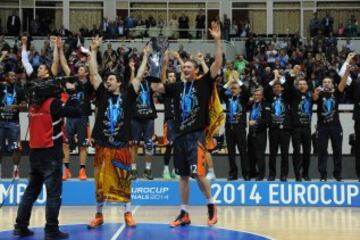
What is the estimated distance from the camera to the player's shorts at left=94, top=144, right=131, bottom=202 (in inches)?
424

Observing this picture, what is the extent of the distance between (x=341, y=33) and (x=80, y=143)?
18.9 metres

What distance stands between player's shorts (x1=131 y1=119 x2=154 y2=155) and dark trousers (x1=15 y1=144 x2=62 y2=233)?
4.49m

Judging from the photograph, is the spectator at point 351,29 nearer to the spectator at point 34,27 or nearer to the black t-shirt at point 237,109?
the spectator at point 34,27

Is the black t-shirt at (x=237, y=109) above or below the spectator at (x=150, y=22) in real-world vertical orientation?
below

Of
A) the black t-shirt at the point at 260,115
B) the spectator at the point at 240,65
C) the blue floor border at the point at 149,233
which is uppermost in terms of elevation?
the spectator at the point at 240,65

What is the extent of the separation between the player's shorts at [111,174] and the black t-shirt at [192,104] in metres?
1.05

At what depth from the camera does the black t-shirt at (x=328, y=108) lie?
48.8ft

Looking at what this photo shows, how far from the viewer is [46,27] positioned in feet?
102

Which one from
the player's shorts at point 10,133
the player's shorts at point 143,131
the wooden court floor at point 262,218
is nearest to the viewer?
the wooden court floor at point 262,218

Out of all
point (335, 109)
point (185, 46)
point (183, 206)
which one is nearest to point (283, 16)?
point (185, 46)

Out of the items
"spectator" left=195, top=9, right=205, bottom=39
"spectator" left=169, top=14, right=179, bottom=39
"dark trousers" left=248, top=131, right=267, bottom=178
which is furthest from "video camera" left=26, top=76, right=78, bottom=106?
"spectator" left=195, top=9, right=205, bottom=39

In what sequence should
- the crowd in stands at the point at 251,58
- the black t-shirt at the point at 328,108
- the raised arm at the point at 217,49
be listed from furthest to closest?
the crowd in stands at the point at 251,58
the black t-shirt at the point at 328,108
the raised arm at the point at 217,49

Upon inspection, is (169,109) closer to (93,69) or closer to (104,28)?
(93,69)

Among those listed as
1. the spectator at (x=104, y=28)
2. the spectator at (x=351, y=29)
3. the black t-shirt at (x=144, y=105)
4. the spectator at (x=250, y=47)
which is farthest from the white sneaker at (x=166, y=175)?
the spectator at (x=351, y=29)
